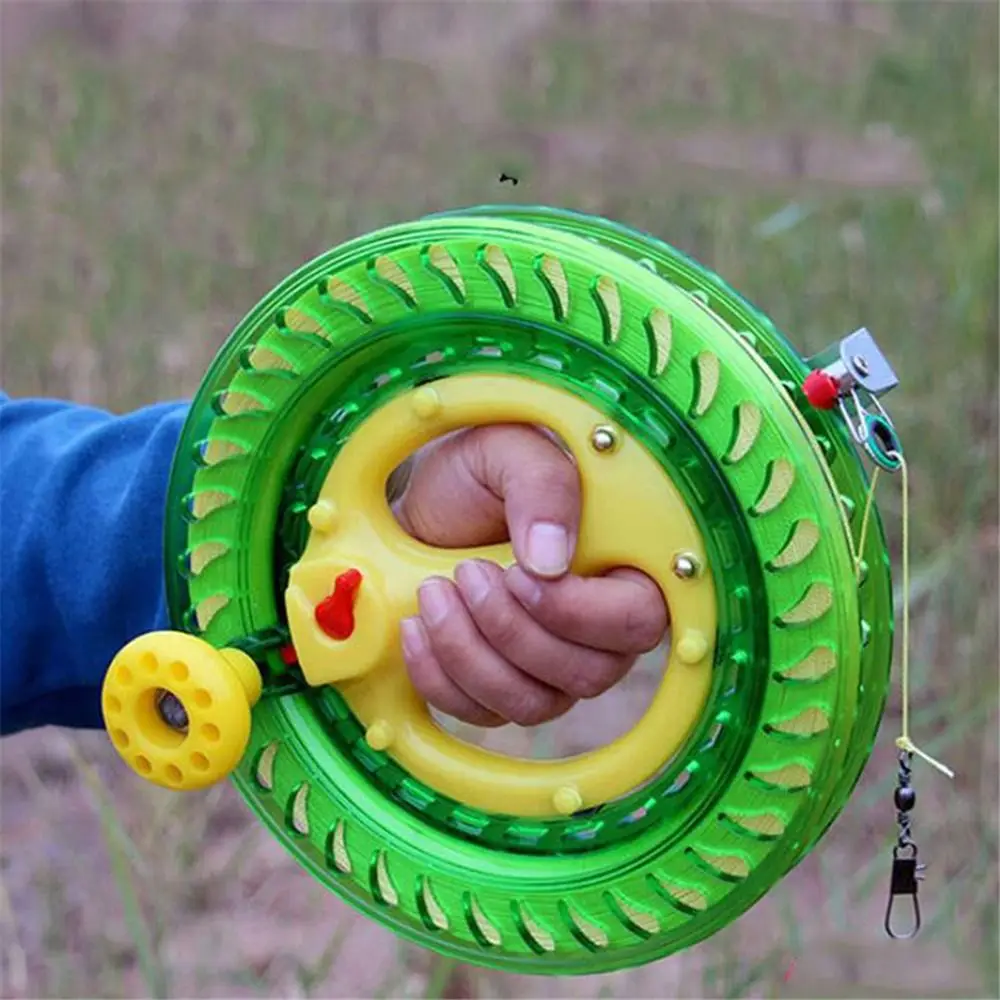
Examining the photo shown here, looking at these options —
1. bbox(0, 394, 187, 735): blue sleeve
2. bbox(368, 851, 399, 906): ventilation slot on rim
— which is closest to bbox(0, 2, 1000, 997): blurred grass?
bbox(0, 394, 187, 735): blue sleeve

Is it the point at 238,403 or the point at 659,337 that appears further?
the point at 238,403

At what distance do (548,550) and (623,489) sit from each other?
0.05m

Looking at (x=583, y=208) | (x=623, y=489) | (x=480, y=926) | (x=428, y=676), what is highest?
(x=583, y=208)

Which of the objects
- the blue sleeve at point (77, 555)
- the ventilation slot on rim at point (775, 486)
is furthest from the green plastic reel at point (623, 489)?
the blue sleeve at point (77, 555)

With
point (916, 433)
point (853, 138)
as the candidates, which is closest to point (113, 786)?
point (916, 433)

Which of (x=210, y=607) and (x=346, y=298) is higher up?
(x=346, y=298)

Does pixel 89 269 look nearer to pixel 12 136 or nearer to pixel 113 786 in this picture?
pixel 12 136

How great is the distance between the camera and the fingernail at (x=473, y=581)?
764 millimetres

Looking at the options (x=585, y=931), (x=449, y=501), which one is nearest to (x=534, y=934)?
(x=585, y=931)

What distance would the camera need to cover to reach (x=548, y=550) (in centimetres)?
73

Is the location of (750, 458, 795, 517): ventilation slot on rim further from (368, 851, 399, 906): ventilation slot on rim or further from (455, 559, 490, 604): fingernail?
(368, 851, 399, 906): ventilation slot on rim

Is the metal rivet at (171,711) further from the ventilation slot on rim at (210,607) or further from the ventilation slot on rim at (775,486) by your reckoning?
the ventilation slot on rim at (775,486)

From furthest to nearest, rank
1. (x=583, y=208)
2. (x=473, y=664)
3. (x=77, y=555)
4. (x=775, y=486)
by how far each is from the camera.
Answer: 1. (x=583, y=208)
2. (x=77, y=555)
3. (x=473, y=664)
4. (x=775, y=486)

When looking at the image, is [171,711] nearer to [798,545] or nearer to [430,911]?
[430,911]
